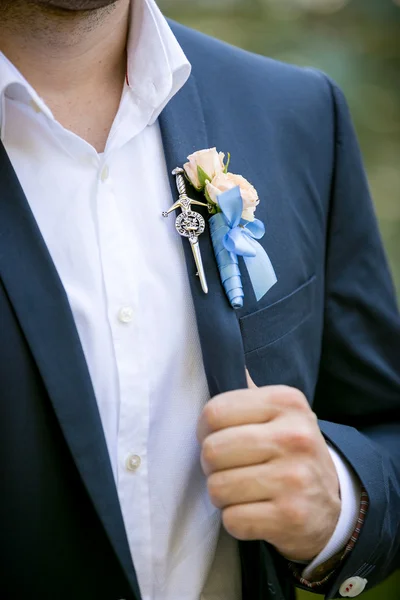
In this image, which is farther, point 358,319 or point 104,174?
point 358,319

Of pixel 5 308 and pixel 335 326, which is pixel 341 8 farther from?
pixel 5 308

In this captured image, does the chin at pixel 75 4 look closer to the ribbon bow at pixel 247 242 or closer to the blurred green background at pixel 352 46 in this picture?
the ribbon bow at pixel 247 242

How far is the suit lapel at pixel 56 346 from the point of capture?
1.08 m

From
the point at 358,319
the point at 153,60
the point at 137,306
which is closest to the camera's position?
the point at 137,306

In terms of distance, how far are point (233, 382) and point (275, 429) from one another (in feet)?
0.38

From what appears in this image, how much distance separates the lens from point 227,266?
122 centimetres

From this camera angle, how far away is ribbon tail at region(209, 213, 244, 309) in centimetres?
121

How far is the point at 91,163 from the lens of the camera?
1220 millimetres

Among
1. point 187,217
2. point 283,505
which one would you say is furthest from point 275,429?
point 187,217

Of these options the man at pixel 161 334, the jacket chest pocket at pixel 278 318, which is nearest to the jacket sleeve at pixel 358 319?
the man at pixel 161 334

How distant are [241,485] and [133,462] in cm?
18

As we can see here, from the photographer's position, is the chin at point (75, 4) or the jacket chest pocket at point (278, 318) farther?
the jacket chest pocket at point (278, 318)

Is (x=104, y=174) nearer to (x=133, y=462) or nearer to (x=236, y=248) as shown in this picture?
(x=236, y=248)

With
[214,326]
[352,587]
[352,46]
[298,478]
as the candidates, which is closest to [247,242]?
[214,326]
